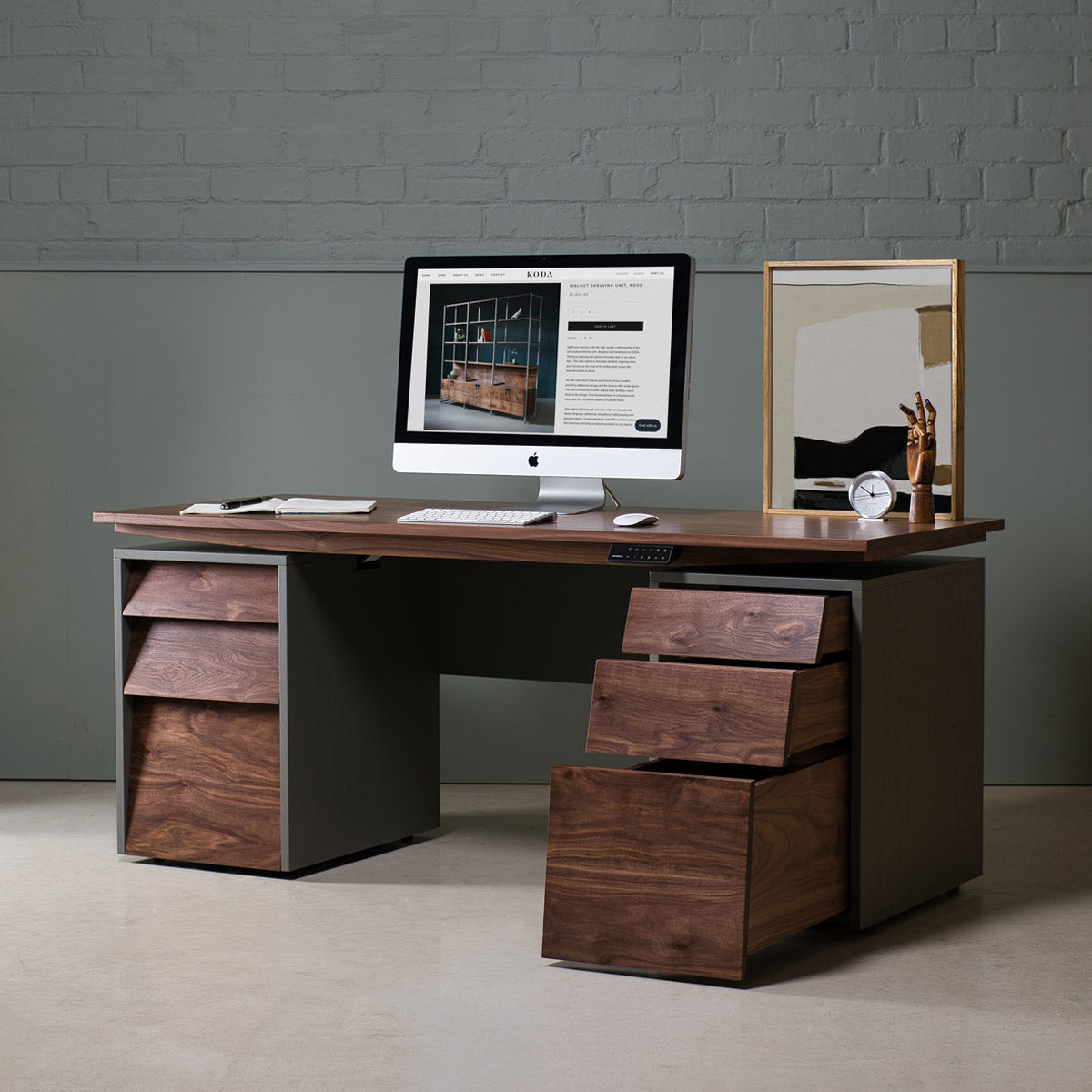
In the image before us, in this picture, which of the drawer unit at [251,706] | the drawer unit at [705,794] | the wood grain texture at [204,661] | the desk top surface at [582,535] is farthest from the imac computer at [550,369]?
the drawer unit at [705,794]

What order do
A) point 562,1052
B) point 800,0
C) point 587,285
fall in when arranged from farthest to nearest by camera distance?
point 800,0 < point 587,285 < point 562,1052

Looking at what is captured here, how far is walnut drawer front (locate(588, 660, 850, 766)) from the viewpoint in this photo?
235 cm

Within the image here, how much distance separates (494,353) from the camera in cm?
315

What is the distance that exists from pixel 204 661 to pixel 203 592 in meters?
0.13

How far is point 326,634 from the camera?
3.02 m

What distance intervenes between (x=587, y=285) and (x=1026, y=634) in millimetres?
1472

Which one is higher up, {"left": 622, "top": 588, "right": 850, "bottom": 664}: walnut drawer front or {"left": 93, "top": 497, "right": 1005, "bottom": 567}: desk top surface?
{"left": 93, "top": 497, "right": 1005, "bottom": 567}: desk top surface

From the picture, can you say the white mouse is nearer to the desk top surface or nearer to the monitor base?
the desk top surface

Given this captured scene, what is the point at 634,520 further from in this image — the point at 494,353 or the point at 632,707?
the point at 494,353

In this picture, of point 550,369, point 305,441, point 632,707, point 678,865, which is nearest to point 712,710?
point 632,707

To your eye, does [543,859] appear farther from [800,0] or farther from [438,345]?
[800,0]

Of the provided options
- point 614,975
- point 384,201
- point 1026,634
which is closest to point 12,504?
point 384,201

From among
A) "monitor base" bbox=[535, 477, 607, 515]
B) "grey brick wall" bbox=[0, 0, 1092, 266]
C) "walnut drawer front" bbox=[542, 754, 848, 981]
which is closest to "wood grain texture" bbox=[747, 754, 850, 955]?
"walnut drawer front" bbox=[542, 754, 848, 981]

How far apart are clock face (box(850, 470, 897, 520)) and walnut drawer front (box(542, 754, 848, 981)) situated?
56cm
